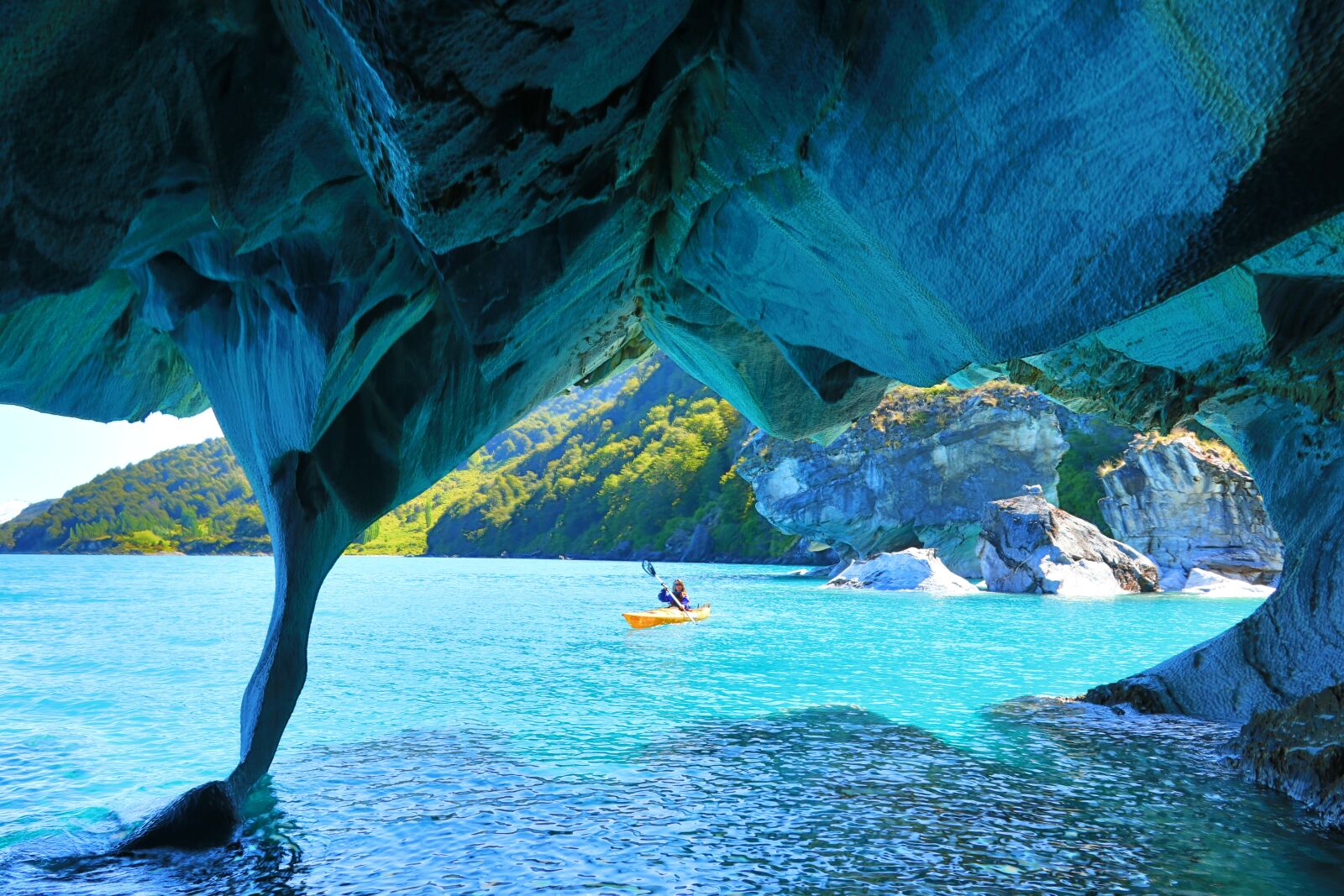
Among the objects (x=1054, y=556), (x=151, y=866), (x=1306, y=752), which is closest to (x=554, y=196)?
(x=151, y=866)

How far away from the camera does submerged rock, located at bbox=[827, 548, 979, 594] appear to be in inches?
1431

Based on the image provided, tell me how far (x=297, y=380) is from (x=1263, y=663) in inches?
400

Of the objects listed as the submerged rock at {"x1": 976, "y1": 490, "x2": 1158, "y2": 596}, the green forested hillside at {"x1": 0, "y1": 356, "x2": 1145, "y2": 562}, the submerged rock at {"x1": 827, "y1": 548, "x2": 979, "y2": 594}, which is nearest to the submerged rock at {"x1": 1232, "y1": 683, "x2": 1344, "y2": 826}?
the submerged rock at {"x1": 976, "y1": 490, "x2": 1158, "y2": 596}

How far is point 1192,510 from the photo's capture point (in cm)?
3544

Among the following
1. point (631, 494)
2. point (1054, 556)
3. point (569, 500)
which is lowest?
point (1054, 556)

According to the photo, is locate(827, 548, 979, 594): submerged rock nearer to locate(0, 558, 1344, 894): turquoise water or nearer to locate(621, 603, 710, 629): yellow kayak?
locate(621, 603, 710, 629): yellow kayak

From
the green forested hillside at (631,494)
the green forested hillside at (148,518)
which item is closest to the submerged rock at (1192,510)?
the green forested hillside at (631,494)

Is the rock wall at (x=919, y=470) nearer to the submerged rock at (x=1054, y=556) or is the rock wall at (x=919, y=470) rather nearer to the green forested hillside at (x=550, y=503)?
the submerged rock at (x=1054, y=556)

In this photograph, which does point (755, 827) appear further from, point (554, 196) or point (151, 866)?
point (554, 196)

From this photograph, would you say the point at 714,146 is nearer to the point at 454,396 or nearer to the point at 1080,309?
the point at 1080,309

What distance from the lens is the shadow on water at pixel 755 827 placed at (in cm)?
550

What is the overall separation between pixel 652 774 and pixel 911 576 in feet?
102

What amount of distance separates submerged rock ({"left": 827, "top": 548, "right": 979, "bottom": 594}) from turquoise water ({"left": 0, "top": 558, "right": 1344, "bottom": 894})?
16.1 metres

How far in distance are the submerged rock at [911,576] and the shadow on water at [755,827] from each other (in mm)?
27349
